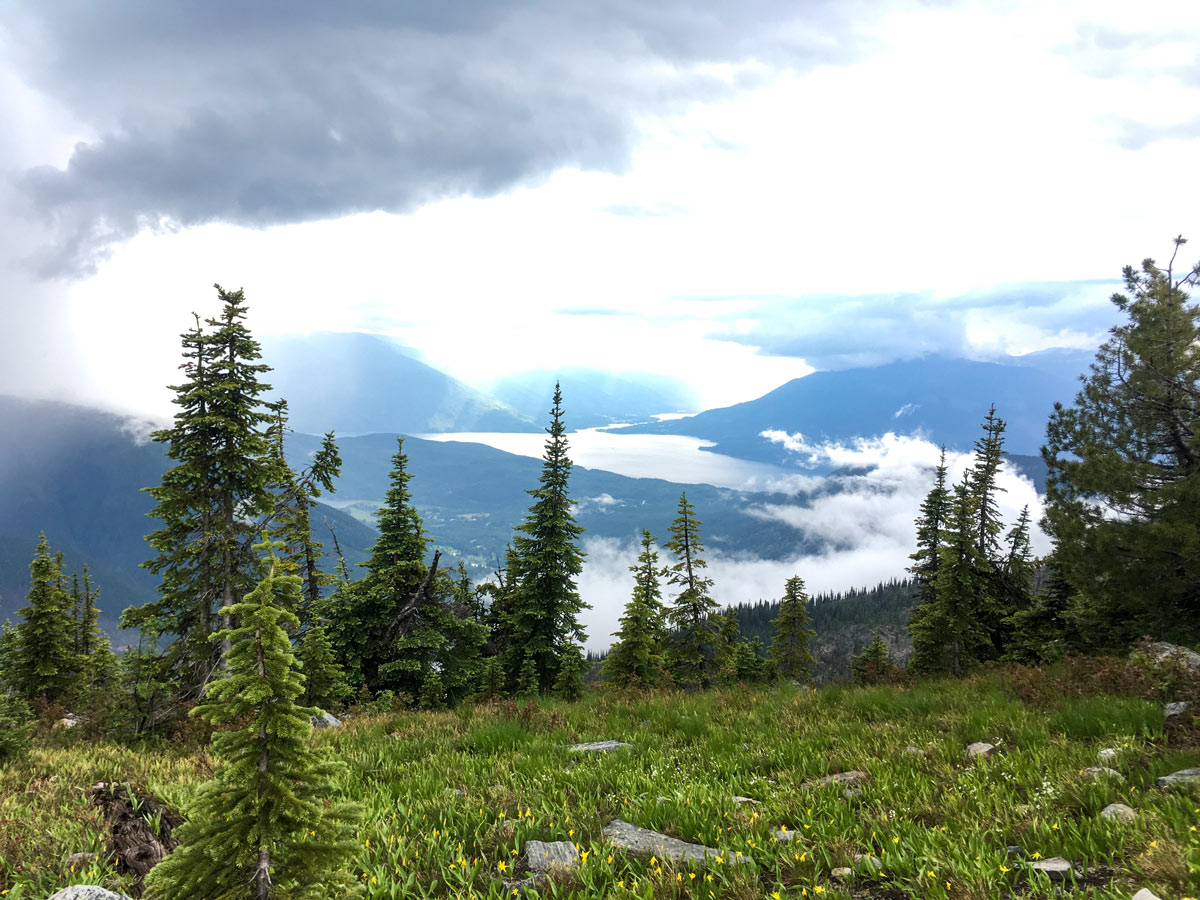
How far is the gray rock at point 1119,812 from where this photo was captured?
4711mm

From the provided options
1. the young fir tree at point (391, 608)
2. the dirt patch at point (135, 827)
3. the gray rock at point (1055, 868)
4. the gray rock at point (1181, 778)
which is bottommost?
the young fir tree at point (391, 608)

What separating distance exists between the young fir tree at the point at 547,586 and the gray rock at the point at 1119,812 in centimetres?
2244

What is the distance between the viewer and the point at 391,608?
24.8m

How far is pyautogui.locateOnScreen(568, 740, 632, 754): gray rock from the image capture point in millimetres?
8508

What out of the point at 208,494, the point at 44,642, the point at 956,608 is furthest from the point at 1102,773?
the point at 44,642

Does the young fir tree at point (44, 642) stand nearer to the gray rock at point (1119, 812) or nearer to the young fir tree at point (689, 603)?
the young fir tree at point (689, 603)

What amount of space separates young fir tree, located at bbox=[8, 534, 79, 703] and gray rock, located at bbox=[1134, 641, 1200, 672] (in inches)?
1593

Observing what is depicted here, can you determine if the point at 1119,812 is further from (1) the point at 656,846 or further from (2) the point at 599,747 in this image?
(2) the point at 599,747

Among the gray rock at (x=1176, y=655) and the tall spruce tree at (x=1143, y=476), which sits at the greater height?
the tall spruce tree at (x=1143, y=476)

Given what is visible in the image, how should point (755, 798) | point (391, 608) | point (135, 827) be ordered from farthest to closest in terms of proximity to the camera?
point (391, 608)
point (755, 798)
point (135, 827)

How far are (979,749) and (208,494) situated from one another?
17681 mm

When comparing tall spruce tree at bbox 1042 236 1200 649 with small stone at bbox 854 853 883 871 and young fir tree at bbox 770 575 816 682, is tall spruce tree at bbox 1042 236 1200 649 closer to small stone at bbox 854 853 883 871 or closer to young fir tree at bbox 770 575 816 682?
small stone at bbox 854 853 883 871

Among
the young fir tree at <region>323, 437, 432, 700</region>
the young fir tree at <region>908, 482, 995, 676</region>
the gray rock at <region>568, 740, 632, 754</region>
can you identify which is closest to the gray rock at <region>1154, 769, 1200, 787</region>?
the gray rock at <region>568, 740, 632, 754</region>

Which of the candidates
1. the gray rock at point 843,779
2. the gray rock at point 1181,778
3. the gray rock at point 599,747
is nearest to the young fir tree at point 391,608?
the gray rock at point 599,747
